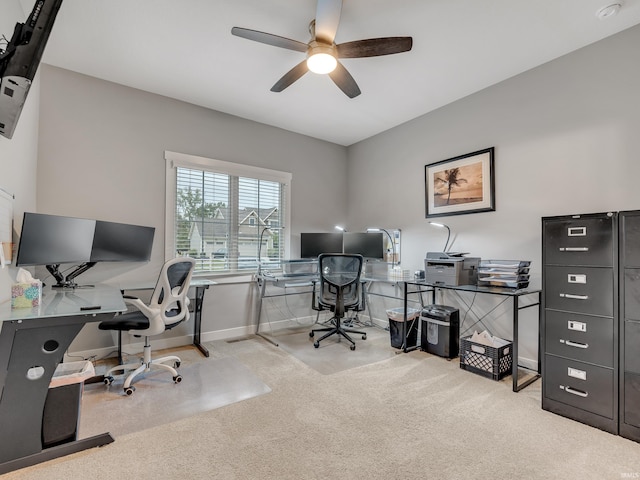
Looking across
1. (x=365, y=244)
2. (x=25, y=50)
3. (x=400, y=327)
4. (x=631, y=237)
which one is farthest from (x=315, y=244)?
(x=25, y=50)

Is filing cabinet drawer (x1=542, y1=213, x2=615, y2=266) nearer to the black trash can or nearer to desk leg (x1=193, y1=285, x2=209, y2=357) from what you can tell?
the black trash can

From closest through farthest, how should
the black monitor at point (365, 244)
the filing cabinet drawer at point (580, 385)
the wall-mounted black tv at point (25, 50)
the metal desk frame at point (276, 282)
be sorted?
the wall-mounted black tv at point (25, 50) → the filing cabinet drawer at point (580, 385) → the metal desk frame at point (276, 282) → the black monitor at point (365, 244)

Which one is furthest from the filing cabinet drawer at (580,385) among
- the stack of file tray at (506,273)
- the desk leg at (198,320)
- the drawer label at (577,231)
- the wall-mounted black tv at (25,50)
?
the wall-mounted black tv at (25,50)

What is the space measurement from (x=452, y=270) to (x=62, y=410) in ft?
10.0

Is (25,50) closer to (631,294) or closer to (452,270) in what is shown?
(452,270)

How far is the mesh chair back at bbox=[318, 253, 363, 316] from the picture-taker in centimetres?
351

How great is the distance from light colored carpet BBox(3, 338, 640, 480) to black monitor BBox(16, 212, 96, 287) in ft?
4.68

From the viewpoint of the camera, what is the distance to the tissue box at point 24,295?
5.67 feet

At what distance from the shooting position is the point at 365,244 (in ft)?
14.0

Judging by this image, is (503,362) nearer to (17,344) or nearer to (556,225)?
(556,225)

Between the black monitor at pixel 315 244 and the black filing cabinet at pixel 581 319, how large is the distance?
261 cm

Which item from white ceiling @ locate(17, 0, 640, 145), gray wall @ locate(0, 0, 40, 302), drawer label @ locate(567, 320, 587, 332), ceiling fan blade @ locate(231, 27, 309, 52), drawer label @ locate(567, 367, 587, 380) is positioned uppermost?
white ceiling @ locate(17, 0, 640, 145)

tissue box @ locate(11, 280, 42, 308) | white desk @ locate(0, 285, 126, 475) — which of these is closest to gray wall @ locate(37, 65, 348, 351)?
tissue box @ locate(11, 280, 42, 308)

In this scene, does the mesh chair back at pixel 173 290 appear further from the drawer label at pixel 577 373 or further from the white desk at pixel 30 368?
the drawer label at pixel 577 373
